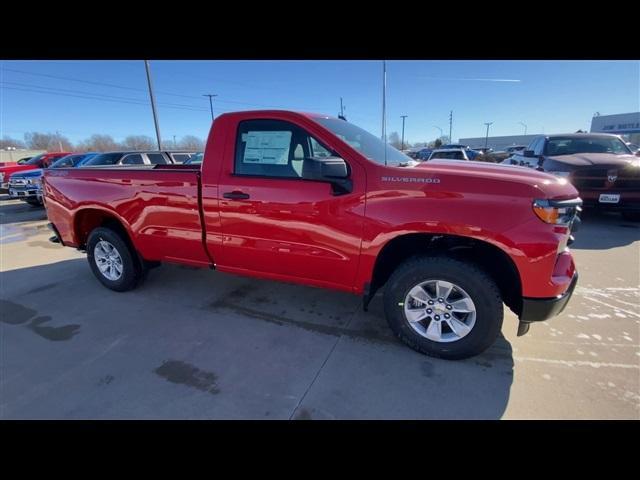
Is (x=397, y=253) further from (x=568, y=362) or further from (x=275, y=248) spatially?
(x=568, y=362)

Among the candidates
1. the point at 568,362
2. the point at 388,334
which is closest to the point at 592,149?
the point at 568,362

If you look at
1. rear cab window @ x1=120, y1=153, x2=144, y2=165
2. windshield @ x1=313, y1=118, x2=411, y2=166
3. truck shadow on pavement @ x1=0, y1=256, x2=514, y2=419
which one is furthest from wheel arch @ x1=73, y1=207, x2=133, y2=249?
rear cab window @ x1=120, y1=153, x2=144, y2=165

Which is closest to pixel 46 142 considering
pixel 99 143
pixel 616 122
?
pixel 99 143

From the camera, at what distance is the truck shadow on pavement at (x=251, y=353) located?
2.20 m

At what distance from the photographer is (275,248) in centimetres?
297

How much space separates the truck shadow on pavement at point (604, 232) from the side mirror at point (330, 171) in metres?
4.09

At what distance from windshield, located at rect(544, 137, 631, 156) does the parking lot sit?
14.9 feet

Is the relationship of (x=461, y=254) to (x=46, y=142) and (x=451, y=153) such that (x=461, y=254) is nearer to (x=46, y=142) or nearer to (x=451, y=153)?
(x=451, y=153)

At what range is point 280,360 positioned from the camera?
267cm

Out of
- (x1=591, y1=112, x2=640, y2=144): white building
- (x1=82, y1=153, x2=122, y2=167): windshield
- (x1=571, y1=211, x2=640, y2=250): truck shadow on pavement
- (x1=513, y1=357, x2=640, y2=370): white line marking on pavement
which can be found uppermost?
(x1=591, y1=112, x2=640, y2=144): white building

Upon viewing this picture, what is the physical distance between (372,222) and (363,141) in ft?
3.15

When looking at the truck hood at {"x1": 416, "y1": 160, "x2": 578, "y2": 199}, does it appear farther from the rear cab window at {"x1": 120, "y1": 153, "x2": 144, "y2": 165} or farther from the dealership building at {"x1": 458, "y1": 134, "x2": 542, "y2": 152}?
the dealership building at {"x1": 458, "y1": 134, "x2": 542, "y2": 152}

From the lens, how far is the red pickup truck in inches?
89.8
